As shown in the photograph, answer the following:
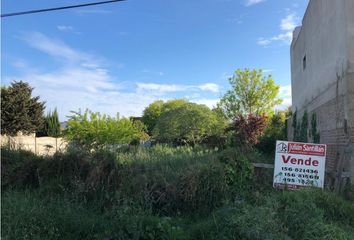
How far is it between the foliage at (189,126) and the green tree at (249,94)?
46.2ft

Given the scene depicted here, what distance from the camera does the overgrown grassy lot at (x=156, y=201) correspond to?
559cm

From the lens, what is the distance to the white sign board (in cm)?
789

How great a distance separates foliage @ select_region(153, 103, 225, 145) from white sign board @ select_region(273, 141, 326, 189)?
56.1ft

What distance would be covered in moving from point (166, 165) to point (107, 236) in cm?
331

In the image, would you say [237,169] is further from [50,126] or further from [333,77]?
[50,126]

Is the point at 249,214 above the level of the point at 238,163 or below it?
below

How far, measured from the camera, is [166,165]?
28.4 feet

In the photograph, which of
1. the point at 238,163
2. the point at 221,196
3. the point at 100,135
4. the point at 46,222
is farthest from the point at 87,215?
the point at 100,135

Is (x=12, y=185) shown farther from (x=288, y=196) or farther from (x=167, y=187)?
(x=288, y=196)

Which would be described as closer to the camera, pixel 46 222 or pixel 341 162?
pixel 46 222

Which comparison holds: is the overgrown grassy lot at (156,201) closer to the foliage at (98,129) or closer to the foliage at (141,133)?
the foliage at (98,129)

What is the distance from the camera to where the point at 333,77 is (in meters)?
9.77

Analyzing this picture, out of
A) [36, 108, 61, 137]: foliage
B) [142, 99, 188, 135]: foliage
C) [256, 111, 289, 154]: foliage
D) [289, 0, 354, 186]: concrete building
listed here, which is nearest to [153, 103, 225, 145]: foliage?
[256, 111, 289, 154]: foliage

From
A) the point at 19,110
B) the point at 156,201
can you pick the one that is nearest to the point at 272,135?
the point at 156,201
